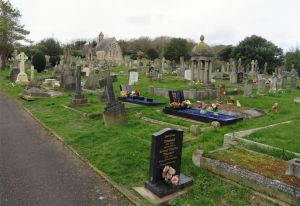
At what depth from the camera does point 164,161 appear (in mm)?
6336

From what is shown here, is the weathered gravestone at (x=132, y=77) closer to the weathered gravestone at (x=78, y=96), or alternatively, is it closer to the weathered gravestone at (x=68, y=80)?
the weathered gravestone at (x=68, y=80)

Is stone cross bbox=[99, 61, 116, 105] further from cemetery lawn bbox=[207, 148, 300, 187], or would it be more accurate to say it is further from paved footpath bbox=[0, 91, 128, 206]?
cemetery lawn bbox=[207, 148, 300, 187]

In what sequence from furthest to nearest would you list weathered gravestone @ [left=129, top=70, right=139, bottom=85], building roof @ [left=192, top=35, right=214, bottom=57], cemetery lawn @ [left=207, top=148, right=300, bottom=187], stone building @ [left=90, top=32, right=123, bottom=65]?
stone building @ [left=90, top=32, right=123, bottom=65] → weathered gravestone @ [left=129, top=70, right=139, bottom=85] → building roof @ [left=192, top=35, right=214, bottom=57] → cemetery lawn @ [left=207, top=148, right=300, bottom=187]

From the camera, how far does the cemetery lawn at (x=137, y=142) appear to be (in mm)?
6199

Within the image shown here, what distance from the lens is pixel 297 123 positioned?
10.8 meters

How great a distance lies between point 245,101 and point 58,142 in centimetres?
1100

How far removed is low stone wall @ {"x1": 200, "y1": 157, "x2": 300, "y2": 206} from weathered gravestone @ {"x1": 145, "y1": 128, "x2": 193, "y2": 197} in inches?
31.3

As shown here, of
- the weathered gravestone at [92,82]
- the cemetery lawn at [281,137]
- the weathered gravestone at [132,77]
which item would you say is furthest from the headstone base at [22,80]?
the cemetery lawn at [281,137]

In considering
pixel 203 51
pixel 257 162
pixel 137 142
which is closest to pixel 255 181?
pixel 257 162

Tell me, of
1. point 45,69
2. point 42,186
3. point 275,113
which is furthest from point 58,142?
point 45,69

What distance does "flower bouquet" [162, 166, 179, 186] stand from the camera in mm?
6164

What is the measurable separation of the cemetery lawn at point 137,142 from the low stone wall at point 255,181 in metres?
0.18

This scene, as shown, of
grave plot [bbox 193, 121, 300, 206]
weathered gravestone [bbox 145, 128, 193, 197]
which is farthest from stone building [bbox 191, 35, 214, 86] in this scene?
weathered gravestone [bbox 145, 128, 193, 197]

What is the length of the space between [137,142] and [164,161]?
3.05 metres
